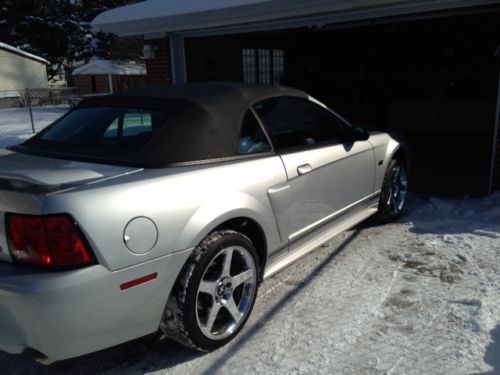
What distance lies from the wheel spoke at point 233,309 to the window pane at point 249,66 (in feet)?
28.4

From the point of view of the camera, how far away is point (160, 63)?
26.8 feet

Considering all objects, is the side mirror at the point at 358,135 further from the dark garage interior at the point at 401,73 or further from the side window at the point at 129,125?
the dark garage interior at the point at 401,73

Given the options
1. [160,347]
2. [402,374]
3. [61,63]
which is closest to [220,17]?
[160,347]

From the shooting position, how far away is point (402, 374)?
2.61m

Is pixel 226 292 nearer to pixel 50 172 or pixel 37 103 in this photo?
pixel 50 172

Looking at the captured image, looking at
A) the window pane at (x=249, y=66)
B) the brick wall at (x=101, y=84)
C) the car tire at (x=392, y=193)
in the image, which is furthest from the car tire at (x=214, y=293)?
the brick wall at (x=101, y=84)

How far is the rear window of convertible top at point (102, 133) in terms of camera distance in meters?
2.95

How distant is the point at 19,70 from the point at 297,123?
36499mm

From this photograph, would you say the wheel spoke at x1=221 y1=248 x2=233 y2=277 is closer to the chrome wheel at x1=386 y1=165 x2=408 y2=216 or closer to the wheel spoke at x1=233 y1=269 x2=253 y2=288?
the wheel spoke at x1=233 y1=269 x2=253 y2=288

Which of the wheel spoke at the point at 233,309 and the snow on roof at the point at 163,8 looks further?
the snow on roof at the point at 163,8

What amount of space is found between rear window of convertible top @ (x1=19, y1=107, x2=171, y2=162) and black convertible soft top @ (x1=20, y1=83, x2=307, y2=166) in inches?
1.3

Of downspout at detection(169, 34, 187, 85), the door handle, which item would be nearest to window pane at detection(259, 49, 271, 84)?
downspout at detection(169, 34, 187, 85)

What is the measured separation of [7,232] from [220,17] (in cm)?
501

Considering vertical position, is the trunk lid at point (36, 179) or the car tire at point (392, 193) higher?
the trunk lid at point (36, 179)
